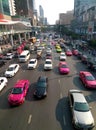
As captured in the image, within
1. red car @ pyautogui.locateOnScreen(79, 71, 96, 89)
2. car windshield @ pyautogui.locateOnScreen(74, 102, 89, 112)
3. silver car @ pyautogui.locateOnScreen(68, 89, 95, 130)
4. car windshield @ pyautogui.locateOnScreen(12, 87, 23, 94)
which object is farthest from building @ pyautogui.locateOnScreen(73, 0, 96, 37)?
car windshield @ pyautogui.locateOnScreen(74, 102, 89, 112)

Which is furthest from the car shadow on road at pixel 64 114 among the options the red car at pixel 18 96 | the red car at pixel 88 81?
the red car at pixel 88 81

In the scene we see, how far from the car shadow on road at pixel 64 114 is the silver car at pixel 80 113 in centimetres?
84

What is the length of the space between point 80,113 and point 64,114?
247cm

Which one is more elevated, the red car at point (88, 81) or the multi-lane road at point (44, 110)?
the red car at point (88, 81)

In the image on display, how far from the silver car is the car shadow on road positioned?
84cm

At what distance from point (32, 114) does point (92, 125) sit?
6.59m

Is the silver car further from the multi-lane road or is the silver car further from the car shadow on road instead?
the multi-lane road

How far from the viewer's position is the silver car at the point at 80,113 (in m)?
15.0

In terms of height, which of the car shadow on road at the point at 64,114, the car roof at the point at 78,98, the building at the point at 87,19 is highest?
the building at the point at 87,19

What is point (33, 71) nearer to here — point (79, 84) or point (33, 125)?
point (79, 84)

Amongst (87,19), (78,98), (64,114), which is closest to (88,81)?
(78,98)

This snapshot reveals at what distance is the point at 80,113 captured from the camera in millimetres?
16109

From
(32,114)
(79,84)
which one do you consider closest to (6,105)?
(32,114)

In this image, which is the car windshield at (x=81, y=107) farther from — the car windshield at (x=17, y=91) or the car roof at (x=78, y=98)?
the car windshield at (x=17, y=91)
